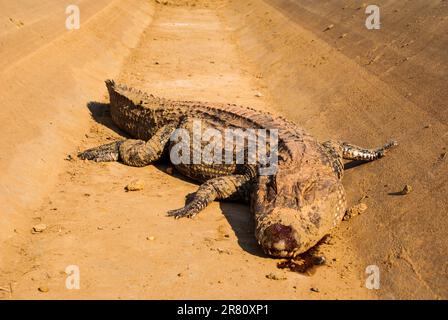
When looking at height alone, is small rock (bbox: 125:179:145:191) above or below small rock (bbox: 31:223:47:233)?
above

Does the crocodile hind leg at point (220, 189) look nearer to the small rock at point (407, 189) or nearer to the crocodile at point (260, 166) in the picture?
the crocodile at point (260, 166)

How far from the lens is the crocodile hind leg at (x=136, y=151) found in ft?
27.0

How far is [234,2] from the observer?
2505 centimetres

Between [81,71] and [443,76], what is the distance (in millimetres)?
7167

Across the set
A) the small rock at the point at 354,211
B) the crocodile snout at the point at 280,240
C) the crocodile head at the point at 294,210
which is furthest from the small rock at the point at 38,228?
the small rock at the point at 354,211

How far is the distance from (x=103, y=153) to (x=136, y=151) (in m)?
0.55

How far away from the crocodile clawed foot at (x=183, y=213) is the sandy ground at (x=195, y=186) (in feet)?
0.30

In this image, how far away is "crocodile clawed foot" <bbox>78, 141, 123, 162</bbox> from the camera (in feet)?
27.3

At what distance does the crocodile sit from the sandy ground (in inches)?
9.0

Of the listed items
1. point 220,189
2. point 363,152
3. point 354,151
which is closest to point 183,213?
point 220,189

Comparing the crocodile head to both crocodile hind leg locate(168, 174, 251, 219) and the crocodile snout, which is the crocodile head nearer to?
the crocodile snout

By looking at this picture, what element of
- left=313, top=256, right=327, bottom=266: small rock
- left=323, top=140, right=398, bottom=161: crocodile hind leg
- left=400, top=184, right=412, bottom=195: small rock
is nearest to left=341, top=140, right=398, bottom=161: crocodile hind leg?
left=323, top=140, right=398, bottom=161: crocodile hind leg

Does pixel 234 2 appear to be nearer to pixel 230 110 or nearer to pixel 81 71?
pixel 81 71

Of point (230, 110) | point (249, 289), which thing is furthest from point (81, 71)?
point (249, 289)
